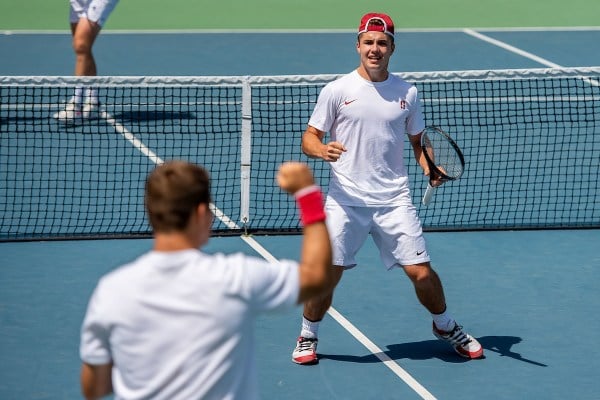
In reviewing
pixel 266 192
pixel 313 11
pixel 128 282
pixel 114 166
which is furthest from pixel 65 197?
pixel 313 11

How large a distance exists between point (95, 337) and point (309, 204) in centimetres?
79

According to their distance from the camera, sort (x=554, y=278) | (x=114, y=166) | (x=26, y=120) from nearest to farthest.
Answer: (x=554, y=278) < (x=114, y=166) < (x=26, y=120)

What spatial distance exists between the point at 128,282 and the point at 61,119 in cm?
972

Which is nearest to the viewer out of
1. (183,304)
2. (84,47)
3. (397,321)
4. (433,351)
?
(183,304)

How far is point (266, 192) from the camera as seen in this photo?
35.7 ft

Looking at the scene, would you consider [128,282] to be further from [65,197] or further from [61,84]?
[65,197]

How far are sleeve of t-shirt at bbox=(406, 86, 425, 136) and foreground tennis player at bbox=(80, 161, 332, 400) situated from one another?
149 inches

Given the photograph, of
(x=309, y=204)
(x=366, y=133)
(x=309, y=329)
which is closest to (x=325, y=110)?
(x=366, y=133)

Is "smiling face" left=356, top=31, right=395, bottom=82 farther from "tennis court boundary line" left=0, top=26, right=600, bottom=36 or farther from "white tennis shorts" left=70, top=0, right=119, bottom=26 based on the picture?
"tennis court boundary line" left=0, top=26, right=600, bottom=36

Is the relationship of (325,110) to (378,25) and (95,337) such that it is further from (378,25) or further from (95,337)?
(95,337)

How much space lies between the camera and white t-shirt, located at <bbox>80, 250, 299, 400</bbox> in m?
3.44

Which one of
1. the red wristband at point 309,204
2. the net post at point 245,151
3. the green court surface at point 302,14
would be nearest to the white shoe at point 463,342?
the net post at point 245,151

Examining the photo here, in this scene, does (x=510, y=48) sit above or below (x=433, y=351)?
above

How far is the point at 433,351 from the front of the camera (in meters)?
7.44
